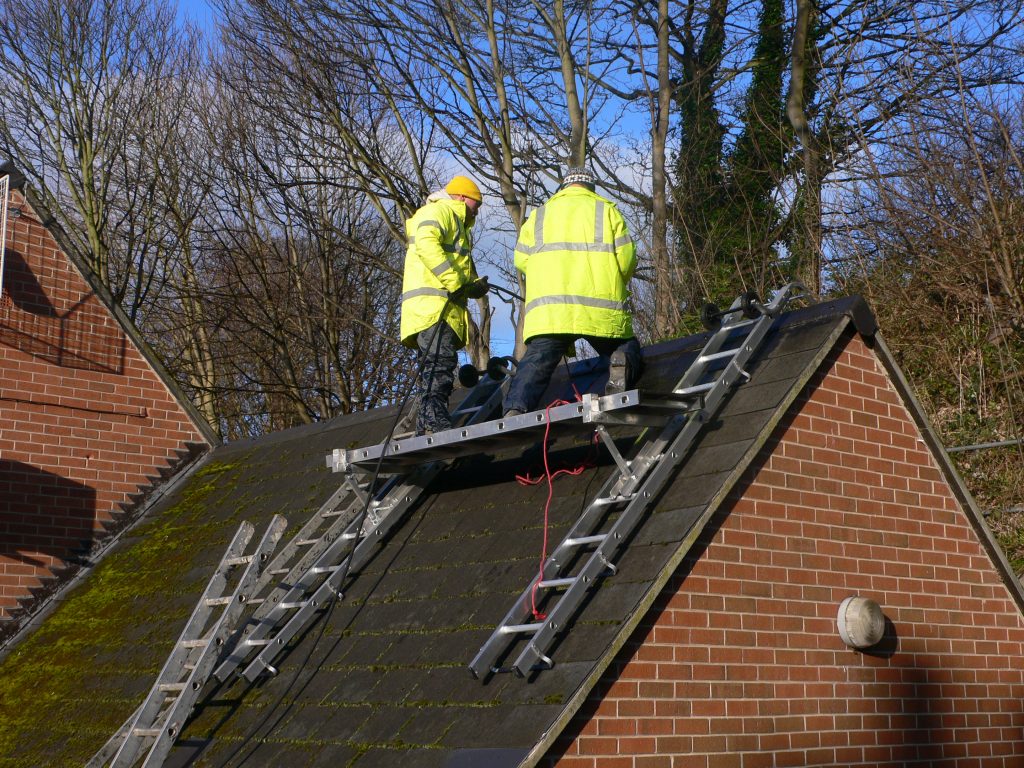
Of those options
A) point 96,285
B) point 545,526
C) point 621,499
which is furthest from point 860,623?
point 96,285

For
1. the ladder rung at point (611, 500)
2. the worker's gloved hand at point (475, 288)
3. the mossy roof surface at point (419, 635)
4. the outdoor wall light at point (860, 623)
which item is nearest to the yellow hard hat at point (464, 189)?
the worker's gloved hand at point (475, 288)

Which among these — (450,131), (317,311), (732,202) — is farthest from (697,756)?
(317,311)

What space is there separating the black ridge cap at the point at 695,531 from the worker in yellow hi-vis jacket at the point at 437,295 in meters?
2.06

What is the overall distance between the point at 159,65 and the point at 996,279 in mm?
17688

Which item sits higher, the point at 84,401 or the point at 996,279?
the point at 996,279

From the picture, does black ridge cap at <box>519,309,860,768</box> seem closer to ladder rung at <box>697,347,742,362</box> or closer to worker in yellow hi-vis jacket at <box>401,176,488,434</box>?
ladder rung at <box>697,347,742,362</box>

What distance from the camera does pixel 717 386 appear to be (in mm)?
6824

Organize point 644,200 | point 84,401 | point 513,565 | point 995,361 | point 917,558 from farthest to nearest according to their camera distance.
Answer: point 644,200
point 995,361
point 84,401
point 917,558
point 513,565

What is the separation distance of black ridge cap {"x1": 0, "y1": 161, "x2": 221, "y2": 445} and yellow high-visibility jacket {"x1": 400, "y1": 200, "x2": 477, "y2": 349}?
5.05 m

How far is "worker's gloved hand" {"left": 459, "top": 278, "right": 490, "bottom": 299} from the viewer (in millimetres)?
7805

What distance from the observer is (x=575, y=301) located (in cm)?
712

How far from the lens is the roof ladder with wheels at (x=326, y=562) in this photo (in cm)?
732

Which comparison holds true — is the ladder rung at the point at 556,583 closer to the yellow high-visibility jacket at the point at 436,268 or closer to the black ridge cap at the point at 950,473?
the yellow high-visibility jacket at the point at 436,268

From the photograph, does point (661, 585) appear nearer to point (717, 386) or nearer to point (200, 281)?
point (717, 386)
